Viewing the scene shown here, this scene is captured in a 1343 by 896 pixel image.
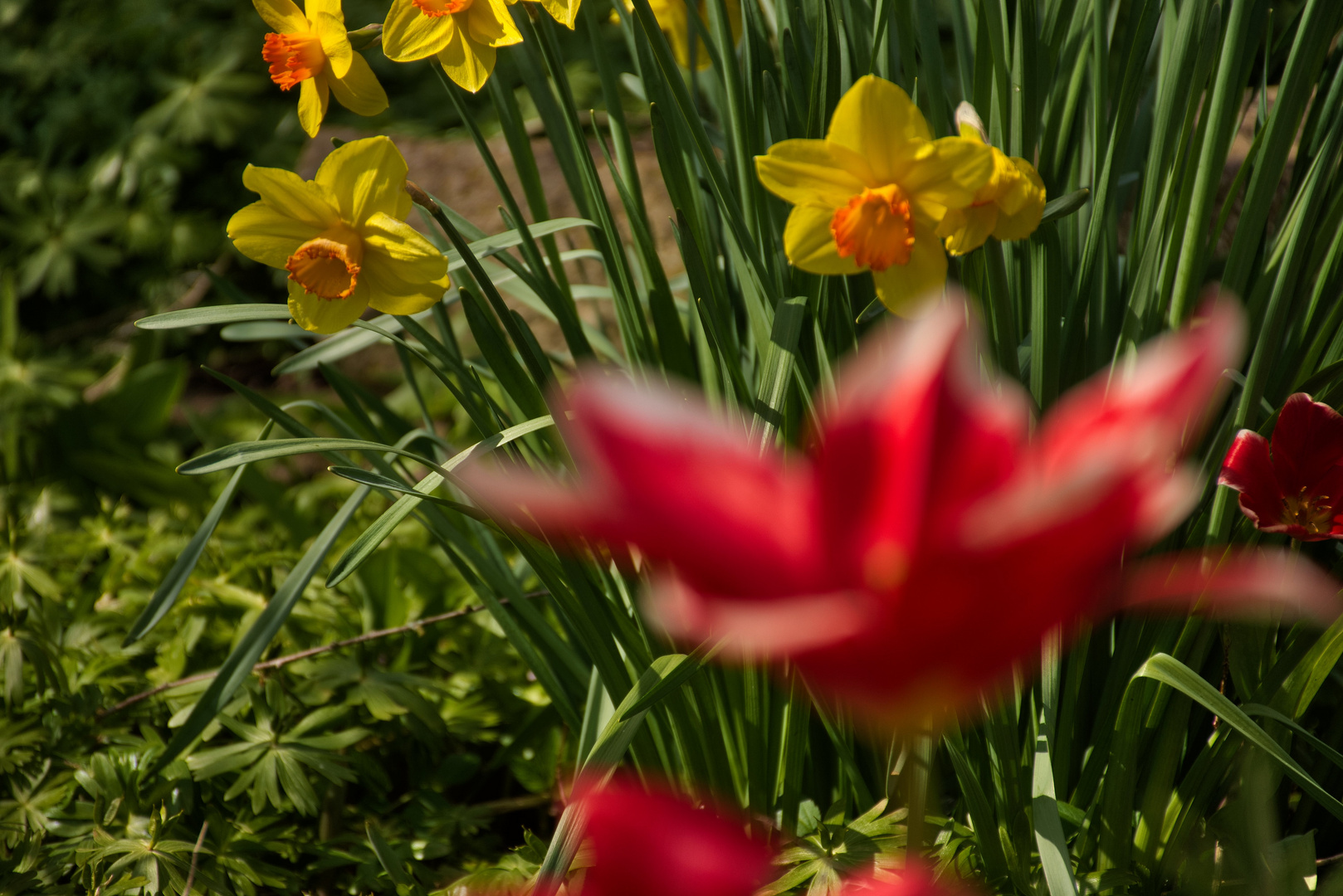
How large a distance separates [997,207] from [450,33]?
44 centimetres

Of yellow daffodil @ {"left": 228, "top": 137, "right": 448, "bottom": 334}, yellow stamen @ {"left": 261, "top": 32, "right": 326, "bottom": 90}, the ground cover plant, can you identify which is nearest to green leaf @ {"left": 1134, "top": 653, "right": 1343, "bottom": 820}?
the ground cover plant

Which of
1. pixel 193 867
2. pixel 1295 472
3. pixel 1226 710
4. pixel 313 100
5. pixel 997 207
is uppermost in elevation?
pixel 313 100

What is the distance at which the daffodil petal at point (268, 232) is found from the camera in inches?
27.5

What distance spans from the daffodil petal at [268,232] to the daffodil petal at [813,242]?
0.37 meters

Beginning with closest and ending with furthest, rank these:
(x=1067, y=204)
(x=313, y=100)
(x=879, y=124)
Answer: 1. (x=879, y=124)
2. (x=1067, y=204)
3. (x=313, y=100)

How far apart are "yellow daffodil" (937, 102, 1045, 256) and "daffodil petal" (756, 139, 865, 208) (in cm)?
7

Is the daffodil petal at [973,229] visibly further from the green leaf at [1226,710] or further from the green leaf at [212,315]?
the green leaf at [212,315]

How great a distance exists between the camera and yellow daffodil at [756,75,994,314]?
1.77 ft

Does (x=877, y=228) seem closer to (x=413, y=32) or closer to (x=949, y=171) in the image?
(x=949, y=171)

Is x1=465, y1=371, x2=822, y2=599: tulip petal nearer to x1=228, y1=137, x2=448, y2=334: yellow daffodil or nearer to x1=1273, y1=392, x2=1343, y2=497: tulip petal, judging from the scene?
x1=228, y1=137, x2=448, y2=334: yellow daffodil

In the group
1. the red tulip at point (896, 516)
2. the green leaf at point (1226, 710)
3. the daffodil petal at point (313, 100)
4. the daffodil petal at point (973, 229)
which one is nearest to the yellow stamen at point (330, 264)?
the daffodil petal at point (313, 100)

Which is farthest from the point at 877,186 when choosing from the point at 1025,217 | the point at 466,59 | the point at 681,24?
the point at 681,24

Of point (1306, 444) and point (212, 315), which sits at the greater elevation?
point (212, 315)

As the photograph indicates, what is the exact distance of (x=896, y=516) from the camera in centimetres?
20
